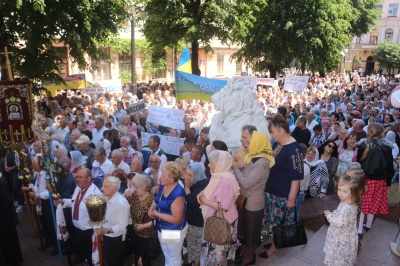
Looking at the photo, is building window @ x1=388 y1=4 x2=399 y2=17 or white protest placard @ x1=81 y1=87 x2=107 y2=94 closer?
white protest placard @ x1=81 y1=87 x2=107 y2=94

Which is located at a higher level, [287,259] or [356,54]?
[356,54]

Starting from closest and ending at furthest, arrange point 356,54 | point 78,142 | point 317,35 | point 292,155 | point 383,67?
1. point 292,155
2. point 78,142
3. point 317,35
4. point 383,67
5. point 356,54

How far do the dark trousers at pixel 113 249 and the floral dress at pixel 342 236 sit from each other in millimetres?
2516

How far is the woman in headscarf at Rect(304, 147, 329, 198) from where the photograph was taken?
18.8 ft

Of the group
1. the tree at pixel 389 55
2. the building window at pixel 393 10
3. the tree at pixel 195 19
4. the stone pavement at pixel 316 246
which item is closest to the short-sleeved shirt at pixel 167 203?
the stone pavement at pixel 316 246

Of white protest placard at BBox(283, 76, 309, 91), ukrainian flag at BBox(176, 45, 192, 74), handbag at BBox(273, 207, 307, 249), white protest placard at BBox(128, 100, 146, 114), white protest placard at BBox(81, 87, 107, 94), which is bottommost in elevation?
handbag at BBox(273, 207, 307, 249)

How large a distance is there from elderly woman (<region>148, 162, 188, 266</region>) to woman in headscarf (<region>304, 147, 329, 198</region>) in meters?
2.56

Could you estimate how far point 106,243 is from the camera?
444 centimetres

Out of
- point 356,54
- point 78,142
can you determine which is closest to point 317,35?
point 78,142

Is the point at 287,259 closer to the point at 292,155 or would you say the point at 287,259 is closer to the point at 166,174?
the point at 292,155

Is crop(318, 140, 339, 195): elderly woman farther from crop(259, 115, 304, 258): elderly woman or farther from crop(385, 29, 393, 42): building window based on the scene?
crop(385, 29, 393, 42): building window

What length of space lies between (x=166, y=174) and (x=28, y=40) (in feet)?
30.0

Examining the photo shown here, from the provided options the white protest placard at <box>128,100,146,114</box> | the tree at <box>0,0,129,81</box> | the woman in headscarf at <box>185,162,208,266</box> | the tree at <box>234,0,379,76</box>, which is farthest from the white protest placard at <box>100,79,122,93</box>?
the woman in headscarf at <box>185,162,208,266</box>

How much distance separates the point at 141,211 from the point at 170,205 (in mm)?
517
